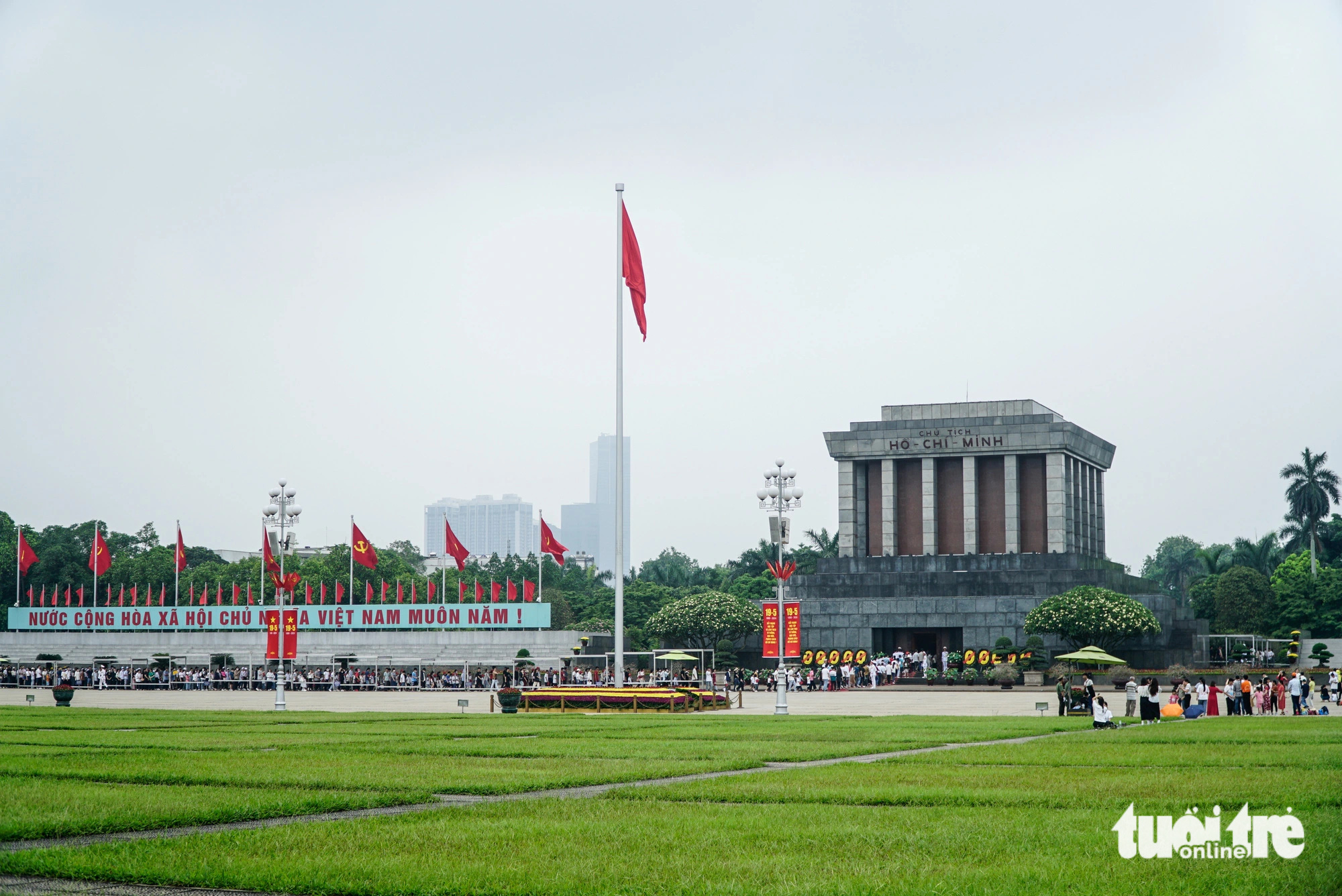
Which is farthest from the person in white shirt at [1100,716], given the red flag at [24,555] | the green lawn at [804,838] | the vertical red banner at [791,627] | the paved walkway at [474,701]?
the red flag at [24,555]

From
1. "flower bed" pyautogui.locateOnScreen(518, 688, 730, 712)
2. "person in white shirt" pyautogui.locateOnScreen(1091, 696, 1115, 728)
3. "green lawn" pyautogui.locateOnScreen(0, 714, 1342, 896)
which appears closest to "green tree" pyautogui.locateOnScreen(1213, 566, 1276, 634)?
"flower bed" pyautogui.locateOnScreen(518, 688, 730, 712)

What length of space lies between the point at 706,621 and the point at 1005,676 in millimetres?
19193

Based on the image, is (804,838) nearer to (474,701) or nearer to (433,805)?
(433,805)

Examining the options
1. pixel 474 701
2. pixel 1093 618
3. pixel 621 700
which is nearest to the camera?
pixel 621 700

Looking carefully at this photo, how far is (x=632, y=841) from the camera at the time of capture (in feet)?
45.1

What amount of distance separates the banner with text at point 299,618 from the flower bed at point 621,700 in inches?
1553

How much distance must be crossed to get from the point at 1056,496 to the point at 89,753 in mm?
67587

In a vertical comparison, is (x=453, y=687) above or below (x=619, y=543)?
below

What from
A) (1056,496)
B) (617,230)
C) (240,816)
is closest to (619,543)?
(617,230)

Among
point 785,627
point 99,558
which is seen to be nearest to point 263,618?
point 99,558

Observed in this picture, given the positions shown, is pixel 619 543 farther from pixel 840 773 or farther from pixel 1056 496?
pixel 1056 496

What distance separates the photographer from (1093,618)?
7000 centimetres

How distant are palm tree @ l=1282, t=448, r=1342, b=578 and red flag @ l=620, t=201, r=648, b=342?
258 feet

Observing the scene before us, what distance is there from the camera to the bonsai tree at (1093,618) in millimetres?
70062
